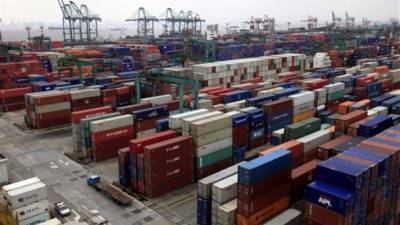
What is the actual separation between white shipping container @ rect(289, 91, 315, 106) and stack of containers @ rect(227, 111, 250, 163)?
10.4 meters

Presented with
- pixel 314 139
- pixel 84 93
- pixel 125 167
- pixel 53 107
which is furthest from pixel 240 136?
pixel 53 107

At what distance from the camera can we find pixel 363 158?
2466 cm

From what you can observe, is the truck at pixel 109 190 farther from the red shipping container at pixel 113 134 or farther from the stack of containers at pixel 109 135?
the red shipping container at pixel 113 134

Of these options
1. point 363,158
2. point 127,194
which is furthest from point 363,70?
point 127,194

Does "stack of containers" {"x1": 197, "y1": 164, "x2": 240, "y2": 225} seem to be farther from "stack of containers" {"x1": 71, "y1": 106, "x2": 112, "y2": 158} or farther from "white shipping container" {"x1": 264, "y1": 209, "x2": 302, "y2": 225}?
"stack of containers" {"x1": 71, "y1": 106, "x2": 112, "y2": 158}

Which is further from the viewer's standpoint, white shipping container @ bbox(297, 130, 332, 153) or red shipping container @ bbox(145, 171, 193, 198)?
white shipping container @ bbox(297, 130, 332, 153)

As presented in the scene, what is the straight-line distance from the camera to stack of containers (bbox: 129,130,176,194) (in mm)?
32188

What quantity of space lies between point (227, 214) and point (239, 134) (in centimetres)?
1552

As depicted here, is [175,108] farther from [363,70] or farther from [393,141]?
[363,70]

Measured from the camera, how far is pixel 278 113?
147 feet

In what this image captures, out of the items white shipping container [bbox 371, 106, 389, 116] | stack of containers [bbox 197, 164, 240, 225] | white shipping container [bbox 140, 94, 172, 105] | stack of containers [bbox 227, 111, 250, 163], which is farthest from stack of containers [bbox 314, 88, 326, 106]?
stack of containers [bbox 197, 164, 240, 225]

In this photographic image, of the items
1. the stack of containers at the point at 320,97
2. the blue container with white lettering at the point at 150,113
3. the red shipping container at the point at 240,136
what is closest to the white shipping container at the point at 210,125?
the red shipping container at the point at 240,136

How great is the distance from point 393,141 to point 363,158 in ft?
18.3

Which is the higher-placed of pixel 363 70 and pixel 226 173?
pixel 363 70
